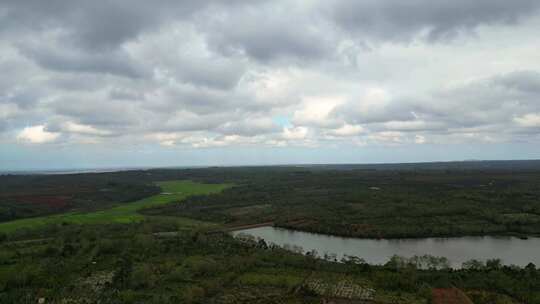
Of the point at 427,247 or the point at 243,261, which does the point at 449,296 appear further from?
the point at 427,247

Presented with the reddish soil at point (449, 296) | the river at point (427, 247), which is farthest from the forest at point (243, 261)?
the river at point (427, 247)

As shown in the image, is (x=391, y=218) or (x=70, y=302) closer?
(x=70, y=302)

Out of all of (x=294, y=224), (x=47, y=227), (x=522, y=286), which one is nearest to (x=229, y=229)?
(x=294, y=224)

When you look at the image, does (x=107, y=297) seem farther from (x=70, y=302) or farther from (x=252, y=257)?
(x=252, y=257)

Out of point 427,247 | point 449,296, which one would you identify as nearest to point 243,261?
point 449,296

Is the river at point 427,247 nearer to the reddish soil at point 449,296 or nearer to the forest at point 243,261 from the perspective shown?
the forest at point 243,261

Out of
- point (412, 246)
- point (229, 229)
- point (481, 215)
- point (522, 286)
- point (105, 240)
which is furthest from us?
point (481, 215)

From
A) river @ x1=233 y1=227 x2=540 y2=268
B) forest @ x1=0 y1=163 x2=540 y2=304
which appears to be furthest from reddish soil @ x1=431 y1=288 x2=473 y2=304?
river @ x1=233 y1=227 x2=540 y2=268
